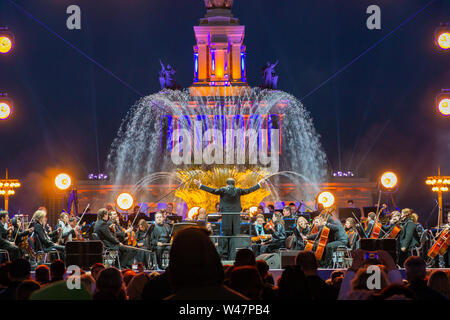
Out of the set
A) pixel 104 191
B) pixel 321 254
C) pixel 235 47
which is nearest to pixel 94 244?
pixel 321 254

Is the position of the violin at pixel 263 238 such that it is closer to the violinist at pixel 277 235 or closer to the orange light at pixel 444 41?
the violinist at pixel 277 235

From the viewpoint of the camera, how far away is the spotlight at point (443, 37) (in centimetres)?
1155

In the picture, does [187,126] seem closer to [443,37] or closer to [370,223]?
[370,223]

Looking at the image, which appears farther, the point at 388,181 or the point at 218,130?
the point at 218,130

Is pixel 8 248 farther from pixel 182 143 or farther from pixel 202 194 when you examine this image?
pixel 182 143

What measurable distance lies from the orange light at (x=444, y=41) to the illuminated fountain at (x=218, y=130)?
2710cm

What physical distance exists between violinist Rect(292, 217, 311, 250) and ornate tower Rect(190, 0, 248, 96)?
1516 inches

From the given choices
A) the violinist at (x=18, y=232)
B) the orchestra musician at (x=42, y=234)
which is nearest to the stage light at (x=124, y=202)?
the violinist at (x=18, y=232)

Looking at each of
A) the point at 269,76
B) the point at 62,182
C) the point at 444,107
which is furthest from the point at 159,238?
the point at 269,76

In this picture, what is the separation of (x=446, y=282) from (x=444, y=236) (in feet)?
30.7

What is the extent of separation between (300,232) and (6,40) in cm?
984

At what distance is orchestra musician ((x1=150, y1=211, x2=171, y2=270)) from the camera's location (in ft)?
51.9

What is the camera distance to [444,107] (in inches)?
473

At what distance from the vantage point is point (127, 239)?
54.0 ft
